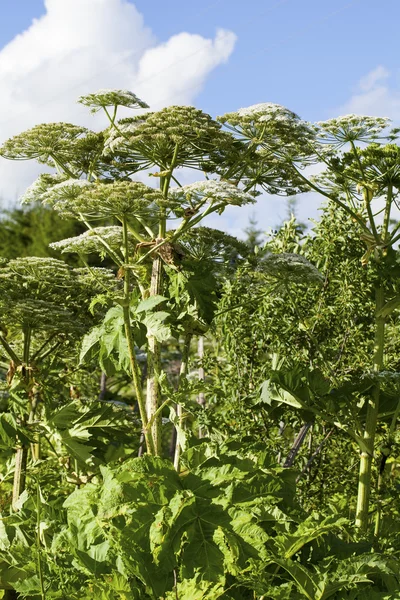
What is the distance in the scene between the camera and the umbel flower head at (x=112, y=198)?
4.10 metres

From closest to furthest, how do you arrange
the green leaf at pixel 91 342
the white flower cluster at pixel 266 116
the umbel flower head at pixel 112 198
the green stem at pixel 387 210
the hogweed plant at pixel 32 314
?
1. the umbel flower head at pixel 112 198
2. the white flower cluster at pixel 266 116
3. the green leaf at pixel 91 342
4. the green stem at pixel 387 210
5. the hogweed plant at pixel 32 314

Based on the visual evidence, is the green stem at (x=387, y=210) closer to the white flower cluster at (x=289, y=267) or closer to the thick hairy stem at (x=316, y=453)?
the white flower cluster at (x=289, y=267)

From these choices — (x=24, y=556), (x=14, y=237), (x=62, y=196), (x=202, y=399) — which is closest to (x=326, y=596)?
(x=24, y=556)

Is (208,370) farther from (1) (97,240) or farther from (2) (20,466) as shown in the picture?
(1) (97,240)

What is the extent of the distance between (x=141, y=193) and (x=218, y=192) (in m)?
0.41

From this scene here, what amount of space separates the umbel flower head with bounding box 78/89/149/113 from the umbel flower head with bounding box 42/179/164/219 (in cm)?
61

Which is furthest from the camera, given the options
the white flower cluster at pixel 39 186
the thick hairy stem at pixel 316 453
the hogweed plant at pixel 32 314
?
the thick hairy stem at pixel 316 453

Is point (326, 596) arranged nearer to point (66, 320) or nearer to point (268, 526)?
point (268, 526)

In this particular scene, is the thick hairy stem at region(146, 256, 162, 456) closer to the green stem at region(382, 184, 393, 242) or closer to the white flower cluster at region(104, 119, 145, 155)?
the white flower cluster at region(104, 119, 145, 155)

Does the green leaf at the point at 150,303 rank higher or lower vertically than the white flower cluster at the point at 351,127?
lower

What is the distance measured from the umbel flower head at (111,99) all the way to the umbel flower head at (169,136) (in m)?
0.14

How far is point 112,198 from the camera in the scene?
13.4 feet

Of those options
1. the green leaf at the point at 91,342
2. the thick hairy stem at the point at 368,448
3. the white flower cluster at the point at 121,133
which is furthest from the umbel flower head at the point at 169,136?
the thick hairy stem at the point at 368,448

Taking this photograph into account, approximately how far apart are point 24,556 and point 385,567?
1.91m
